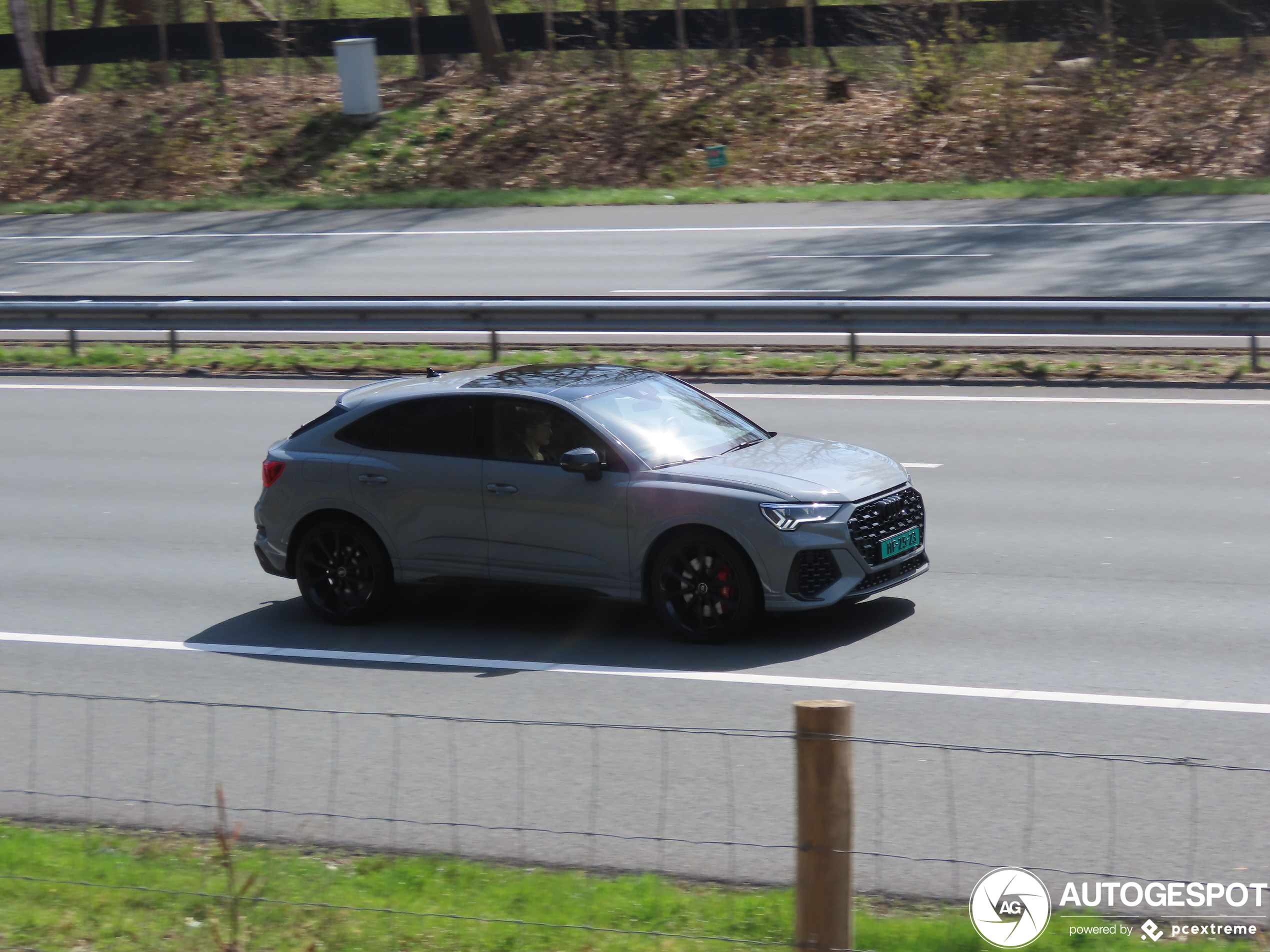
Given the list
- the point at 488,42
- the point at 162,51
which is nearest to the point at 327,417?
the point at 488,42

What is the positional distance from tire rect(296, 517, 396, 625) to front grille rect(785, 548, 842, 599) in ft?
8.65

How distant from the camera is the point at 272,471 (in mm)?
9844

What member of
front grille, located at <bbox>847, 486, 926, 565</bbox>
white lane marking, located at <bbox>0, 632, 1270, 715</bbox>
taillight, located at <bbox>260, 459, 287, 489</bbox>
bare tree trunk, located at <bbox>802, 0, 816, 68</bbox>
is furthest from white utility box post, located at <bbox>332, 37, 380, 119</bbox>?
front grille, located at <bbox>847, 486, 926, 565</bbox>

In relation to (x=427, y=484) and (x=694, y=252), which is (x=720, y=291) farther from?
(x=427, y=484)

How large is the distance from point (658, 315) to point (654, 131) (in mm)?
17055

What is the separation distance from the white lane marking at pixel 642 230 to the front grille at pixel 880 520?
15.7 m

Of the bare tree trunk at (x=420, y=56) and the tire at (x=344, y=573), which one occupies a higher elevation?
the bare tree trunk at (x=420, y=56)

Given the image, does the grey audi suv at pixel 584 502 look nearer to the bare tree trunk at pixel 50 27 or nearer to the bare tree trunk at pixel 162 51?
the bare tree trunk at pixel 162 51

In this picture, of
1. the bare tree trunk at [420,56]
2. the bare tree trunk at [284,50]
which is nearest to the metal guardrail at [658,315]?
the bare tree trunk at [420,56]

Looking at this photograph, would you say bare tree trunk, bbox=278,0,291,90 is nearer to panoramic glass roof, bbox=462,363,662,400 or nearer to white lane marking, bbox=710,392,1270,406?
white lane marking, bbox=710,392,1270,406

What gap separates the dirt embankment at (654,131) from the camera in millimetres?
29500

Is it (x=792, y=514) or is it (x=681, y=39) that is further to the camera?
(x=681, y=39)

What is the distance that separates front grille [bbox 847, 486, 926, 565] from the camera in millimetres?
8617

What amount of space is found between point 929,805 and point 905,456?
7.00 m
